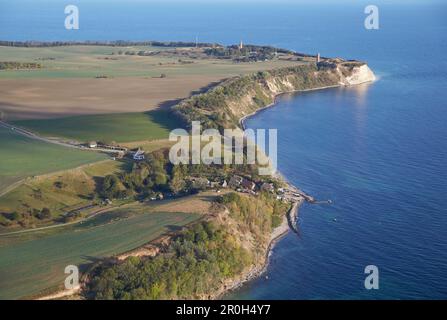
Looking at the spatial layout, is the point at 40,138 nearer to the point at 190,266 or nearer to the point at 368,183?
the point at 368,183

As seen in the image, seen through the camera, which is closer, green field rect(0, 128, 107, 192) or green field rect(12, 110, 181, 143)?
green field rect(0, 128, 107, 192)

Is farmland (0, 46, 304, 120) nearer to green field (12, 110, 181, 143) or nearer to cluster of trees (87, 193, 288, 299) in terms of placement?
green field (12, 110, 181, 143)

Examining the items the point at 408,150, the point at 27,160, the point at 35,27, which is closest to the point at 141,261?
the point at 27,160

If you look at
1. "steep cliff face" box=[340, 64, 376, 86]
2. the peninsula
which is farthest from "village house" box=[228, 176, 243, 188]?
"steep cliff face" box=[340, 64, 376, 86]

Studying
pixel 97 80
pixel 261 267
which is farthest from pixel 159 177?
pixel 97 80

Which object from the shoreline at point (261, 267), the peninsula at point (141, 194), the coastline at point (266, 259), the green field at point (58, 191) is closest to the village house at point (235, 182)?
the peninsula at point (141, 194)

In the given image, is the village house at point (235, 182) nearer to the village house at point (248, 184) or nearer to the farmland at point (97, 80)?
the village house at point (248, 184)

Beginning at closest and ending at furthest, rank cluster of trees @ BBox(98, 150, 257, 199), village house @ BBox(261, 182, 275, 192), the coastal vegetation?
cluster of trees @ BBox(98, 150, 257, 199) → village house @ BBox(261, 182, 275, 192) → the coastal vegetation
